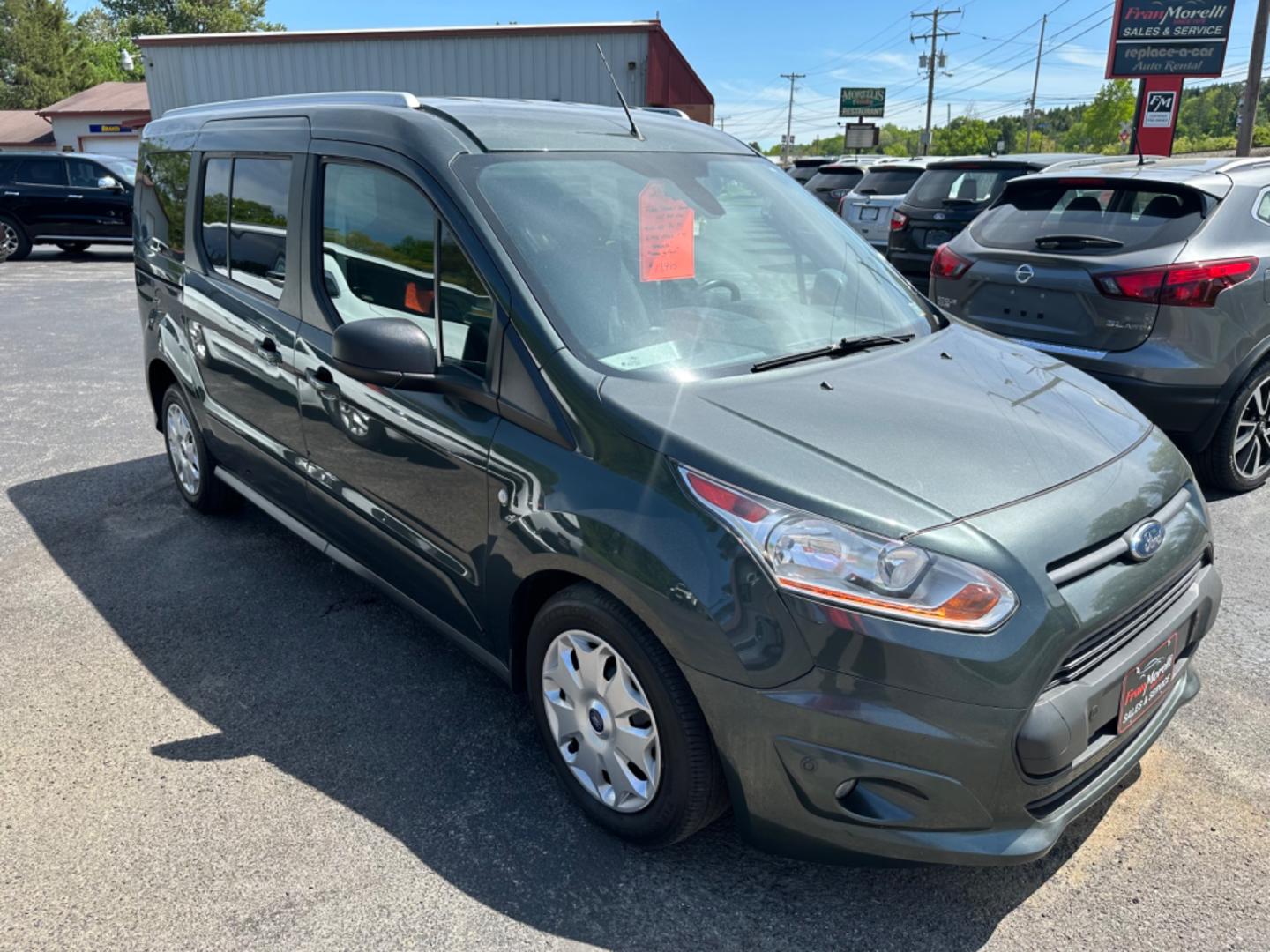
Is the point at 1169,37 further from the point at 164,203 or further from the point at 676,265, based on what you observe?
the point at 676,265

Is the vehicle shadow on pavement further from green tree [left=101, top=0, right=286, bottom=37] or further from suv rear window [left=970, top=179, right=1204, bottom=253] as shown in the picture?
green tree [left=101, top=0, right=286, bottom=37]

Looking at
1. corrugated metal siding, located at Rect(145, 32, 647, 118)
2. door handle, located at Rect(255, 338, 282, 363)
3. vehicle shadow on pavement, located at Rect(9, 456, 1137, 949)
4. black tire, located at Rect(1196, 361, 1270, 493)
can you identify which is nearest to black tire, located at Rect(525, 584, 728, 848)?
vehicle shadow on pavement, located at Rect(9, 456, 1137, 949)

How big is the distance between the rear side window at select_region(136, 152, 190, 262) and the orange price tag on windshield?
244 centimetres

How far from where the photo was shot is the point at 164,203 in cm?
444

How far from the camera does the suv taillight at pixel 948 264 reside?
5.31 meters

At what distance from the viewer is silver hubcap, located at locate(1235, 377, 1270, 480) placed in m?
4.71

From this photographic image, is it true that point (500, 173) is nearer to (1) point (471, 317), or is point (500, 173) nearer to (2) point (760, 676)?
(1) point (471, 317)

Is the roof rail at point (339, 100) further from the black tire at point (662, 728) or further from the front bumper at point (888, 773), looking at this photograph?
the front bumper at point (888, 773)

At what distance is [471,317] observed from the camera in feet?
8.62

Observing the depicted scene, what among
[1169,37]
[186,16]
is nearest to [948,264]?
[1169,37]

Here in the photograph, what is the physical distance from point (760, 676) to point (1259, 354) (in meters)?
3.84

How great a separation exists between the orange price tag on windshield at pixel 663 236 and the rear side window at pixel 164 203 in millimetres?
2444

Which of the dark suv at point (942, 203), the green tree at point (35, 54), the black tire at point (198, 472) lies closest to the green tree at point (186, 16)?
the green tree at point (35, 54)

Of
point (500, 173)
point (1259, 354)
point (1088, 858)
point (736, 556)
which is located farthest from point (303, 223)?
point (1259, 354)
